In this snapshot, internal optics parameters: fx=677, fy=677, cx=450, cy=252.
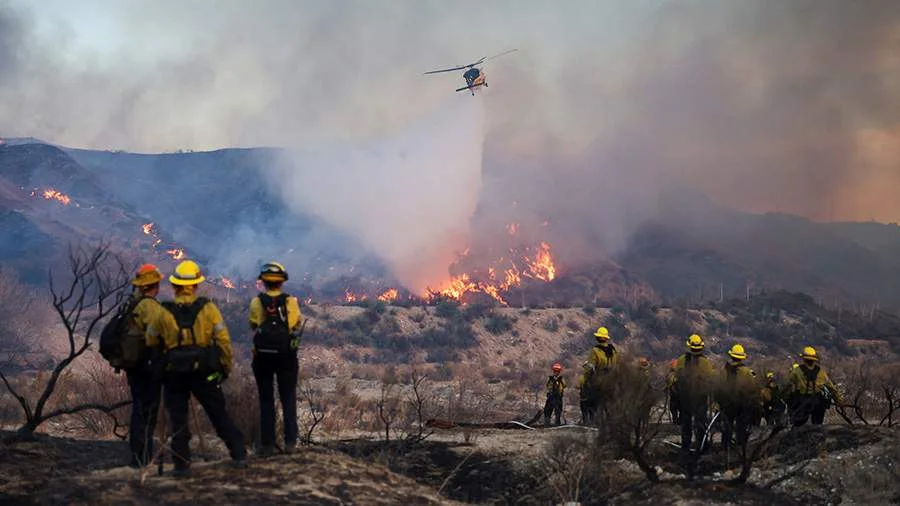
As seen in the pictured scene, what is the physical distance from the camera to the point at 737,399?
1005 centimetres

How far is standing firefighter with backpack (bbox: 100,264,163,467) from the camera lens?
6301 millimetres

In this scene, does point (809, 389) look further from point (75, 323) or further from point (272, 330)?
point (75, 323)

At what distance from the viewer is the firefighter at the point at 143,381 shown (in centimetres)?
632

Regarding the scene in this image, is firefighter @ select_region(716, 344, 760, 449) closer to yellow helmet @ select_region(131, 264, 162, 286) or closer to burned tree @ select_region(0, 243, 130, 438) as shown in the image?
yellow helmet @ select_region(131, 264, 162, 286)

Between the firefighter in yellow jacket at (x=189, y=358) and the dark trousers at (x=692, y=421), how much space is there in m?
6.81

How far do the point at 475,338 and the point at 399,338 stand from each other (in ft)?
15.2

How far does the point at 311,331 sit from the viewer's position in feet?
125

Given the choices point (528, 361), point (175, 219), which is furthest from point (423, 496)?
point (175, 219)

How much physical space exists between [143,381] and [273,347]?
1.29 meters

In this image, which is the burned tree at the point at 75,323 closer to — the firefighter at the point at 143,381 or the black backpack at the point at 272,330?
the firefighter at the point at 143,381

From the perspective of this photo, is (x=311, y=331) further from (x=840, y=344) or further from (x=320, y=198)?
(x=320, y=198)

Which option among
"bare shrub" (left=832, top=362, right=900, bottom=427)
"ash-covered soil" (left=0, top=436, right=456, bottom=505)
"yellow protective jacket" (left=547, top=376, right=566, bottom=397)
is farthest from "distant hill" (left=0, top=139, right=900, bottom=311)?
"ash-covered soil" (left=0, top=436, right=456, bottom=505)

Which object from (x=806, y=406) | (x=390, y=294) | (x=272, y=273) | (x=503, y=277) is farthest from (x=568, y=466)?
(x=503, y=277)

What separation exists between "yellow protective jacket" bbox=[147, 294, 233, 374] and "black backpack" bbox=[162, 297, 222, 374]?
1.4 inches
